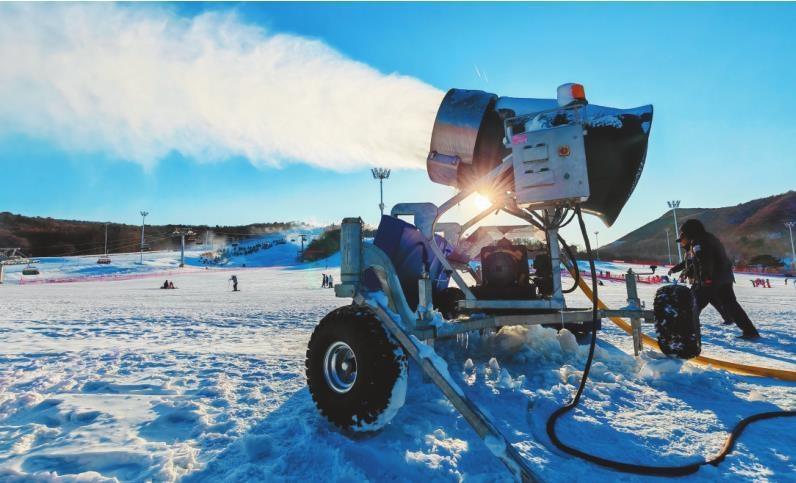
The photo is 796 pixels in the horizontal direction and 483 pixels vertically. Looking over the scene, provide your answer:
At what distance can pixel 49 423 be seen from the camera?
2420 mm

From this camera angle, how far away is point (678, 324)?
3.61m

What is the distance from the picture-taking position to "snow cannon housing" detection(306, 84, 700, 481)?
Result: 2.12 m

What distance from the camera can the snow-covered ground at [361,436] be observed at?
1875 mm

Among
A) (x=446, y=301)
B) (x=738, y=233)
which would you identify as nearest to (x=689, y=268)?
(x=446, y=301)

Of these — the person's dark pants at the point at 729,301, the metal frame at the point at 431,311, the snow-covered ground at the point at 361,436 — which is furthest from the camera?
the person's dark pants at the point at 729,301

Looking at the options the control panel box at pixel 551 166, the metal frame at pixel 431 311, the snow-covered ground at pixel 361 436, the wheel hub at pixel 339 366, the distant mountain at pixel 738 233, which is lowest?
the snow-covered ground at pixel 361 436

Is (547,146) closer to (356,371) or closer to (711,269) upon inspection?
(356,371)

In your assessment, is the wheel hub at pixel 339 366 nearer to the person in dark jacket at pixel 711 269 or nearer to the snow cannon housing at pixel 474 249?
the snow cannon housing at pixel 474 249

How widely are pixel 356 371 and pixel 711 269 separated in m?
6.13

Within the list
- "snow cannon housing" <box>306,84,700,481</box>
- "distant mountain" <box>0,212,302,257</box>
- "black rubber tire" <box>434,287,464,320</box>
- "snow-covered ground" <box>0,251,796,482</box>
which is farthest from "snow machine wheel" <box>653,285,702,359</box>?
"distant mountain" <box>0,212,302,257</box>

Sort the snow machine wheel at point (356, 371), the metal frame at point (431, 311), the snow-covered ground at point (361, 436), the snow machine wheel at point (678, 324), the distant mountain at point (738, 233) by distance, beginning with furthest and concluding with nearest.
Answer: the distant mountain at point (738, 233)
the snow machine wheel at point (678, 324)
the snow machine wheel at point (356, 371)
the snow-covered ground at point (361, 436)
the metal frame at point (431, 311)

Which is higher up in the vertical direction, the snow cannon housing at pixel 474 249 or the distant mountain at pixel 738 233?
the distant mountain at pixel 738 233

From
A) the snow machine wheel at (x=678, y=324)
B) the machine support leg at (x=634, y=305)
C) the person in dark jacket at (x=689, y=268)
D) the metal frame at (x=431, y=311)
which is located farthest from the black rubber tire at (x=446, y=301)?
the person in dark jacket at (x=689, y=268)

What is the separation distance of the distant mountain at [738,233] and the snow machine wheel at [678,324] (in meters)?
69.0
